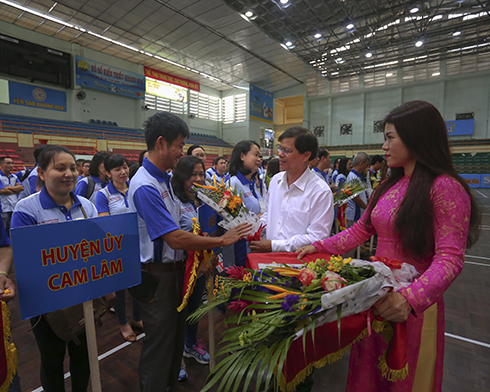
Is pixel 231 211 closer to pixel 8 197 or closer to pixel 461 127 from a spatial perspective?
pixel 8 197

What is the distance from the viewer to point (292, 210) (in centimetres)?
170

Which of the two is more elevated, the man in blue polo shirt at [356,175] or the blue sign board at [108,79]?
the blue sign board at [108,79]

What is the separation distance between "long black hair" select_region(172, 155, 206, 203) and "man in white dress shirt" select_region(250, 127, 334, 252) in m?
0.88

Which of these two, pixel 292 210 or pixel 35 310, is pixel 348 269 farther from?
pixel 35 310

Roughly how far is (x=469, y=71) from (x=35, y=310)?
75.4 feet

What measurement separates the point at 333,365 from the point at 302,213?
54.9 inches

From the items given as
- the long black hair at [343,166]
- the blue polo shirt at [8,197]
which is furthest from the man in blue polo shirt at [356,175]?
the blue polo shirt at [8,197]

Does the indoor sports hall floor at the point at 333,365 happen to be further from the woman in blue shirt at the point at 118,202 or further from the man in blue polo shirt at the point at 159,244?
the man in blue polo shirt at the point at 159,244

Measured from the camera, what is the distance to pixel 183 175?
2299 mm

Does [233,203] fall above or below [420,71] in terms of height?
below

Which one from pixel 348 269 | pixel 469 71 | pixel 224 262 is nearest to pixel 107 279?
pixel 348 269

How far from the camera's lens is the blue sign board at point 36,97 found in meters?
11.9

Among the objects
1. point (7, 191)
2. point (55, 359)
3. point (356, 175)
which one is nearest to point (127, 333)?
point (55, 359)

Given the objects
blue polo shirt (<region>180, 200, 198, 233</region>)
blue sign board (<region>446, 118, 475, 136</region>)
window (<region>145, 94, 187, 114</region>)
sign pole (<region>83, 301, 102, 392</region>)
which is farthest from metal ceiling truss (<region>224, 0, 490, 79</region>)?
sign pole (<region>83, 301, 102, 392</region>)
